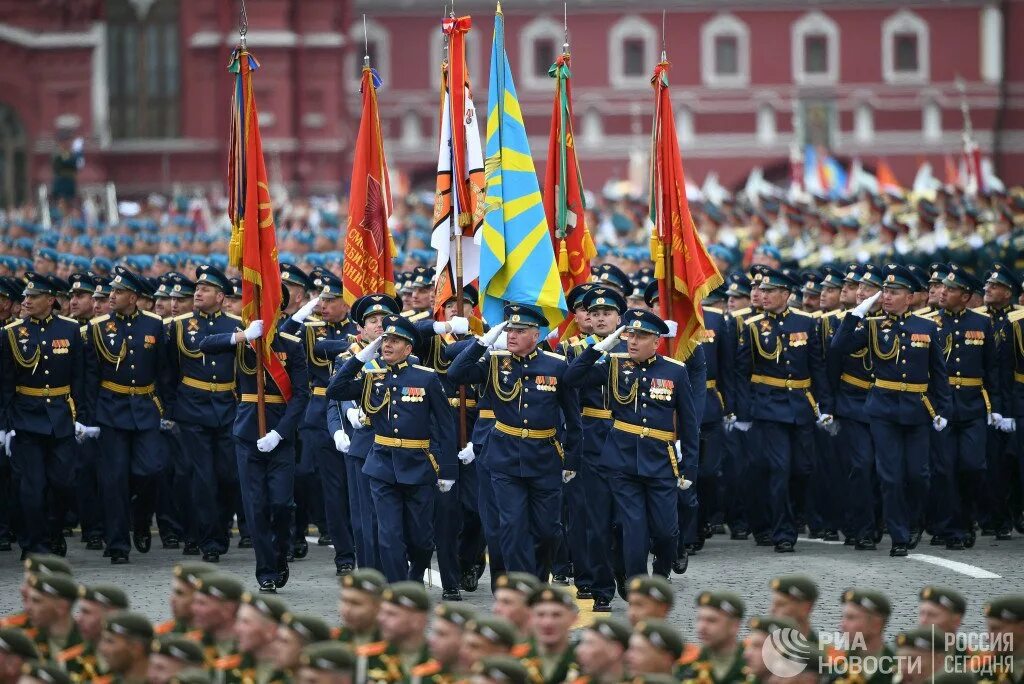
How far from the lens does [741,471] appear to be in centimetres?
1550

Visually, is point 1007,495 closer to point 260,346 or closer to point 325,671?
point 260,346

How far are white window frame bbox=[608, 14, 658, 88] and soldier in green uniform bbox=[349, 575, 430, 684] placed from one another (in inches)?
1905

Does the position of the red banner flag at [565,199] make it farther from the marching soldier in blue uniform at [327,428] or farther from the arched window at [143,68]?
the arched window at [143,68]

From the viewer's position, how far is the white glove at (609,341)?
11.8m

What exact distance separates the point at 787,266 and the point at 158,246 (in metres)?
9.10

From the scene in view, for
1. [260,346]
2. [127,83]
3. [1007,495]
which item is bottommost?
[1007,495]

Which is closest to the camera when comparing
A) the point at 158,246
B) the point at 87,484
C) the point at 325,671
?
the point at 325,671

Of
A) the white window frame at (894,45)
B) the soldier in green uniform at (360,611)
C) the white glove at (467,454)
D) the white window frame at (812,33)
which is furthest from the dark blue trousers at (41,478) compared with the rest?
the white window frame at (894,45)

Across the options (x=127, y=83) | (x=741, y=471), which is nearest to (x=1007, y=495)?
(x=741, y=471)

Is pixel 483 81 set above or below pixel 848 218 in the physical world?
above

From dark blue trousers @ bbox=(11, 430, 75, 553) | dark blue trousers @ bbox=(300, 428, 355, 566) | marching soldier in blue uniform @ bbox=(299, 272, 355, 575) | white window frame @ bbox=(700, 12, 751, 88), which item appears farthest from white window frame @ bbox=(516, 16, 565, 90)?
dark blue trousers @ bbox=(300, 428, 355, 566)

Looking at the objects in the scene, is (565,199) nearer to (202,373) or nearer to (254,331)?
(254,331)

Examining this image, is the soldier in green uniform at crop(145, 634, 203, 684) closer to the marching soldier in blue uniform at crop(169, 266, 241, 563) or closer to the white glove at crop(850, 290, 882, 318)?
the marching soldier in blue uniform at crop(169, 266, 241, 563)

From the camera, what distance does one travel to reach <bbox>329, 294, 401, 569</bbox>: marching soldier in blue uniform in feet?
40.1
